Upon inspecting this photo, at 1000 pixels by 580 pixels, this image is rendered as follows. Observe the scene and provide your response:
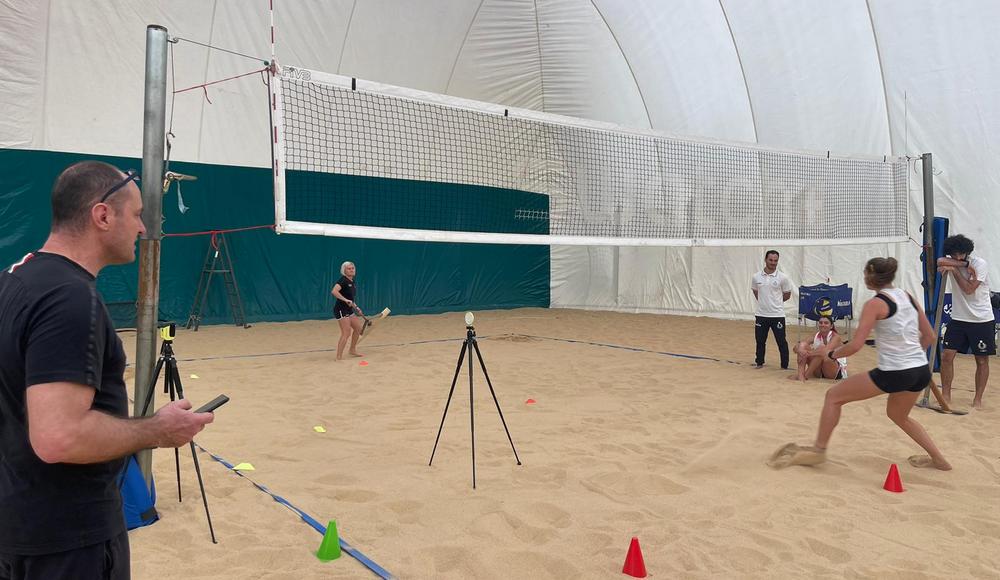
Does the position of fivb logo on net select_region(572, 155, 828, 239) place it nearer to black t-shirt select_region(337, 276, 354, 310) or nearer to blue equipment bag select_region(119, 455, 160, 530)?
black t-shirt select_region(337, 276, 354, 310)

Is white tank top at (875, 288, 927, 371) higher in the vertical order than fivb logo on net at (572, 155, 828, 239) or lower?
lower

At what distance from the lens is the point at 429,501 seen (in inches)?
147

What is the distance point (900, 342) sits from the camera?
4.13m

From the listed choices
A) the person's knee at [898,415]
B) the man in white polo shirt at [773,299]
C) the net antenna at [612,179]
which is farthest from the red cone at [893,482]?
the man in white polo shirt at [773,299]

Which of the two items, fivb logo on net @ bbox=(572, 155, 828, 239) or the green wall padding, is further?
the green wall padding

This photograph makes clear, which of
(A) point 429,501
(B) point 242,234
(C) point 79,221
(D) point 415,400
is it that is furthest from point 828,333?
(B) point 242,234

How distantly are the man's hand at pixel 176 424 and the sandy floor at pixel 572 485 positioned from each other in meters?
1.48

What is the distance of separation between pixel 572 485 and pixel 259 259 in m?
11.8

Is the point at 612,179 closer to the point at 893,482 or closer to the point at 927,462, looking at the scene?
the point at 927,462

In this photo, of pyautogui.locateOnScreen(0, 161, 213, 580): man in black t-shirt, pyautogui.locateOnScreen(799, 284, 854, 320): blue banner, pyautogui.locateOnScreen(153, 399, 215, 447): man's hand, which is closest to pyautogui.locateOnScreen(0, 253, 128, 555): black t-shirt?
pyautogui.locateOnScreen(0, 161, 213, 580): man in black t-shirt

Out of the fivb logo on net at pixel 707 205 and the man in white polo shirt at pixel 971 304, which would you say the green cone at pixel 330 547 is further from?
the man in white polo shirt at pixel 971 304

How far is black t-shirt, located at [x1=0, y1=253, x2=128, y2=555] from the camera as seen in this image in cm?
141

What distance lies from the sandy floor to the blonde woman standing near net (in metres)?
0.21

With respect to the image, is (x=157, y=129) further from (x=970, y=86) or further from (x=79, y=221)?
(x=970, y=86)
